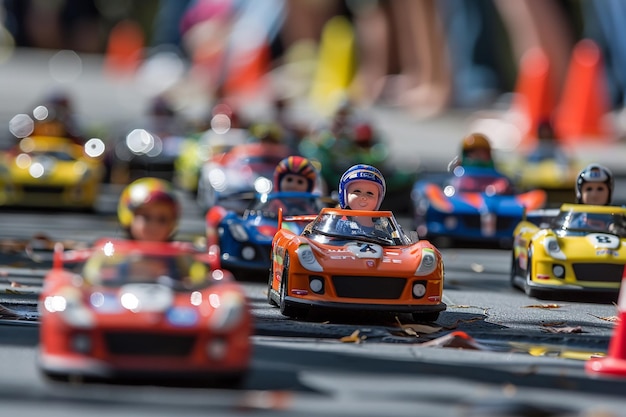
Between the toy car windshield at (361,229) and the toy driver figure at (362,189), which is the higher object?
the toy driver figure at (362,189)

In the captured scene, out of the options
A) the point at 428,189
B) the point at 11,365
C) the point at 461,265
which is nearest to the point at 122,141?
the point at 428,189

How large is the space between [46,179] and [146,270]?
13.3 metres

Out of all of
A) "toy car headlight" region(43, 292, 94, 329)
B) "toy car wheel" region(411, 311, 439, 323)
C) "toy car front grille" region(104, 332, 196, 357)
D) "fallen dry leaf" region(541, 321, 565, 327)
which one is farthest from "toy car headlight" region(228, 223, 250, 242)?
"toy car front grille" region(104, 332, 196, 357)

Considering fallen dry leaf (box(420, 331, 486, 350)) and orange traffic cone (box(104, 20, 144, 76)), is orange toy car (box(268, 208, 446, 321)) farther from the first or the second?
orange traffic cone (box(104, 20, 144, 76))

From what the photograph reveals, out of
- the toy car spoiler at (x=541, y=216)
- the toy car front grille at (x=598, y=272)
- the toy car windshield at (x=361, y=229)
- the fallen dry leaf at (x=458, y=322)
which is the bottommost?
the fallen dry leaf at (x=458, y=322)

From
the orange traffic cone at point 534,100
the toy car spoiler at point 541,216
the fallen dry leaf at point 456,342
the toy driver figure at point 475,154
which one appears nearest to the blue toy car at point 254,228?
the toy car spoiler at point 541,216

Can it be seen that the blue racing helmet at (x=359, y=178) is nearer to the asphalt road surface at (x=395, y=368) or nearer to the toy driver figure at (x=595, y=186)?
the asphalt road surface at (x=395, y=368)

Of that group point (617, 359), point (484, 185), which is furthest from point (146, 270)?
point (484, 185)

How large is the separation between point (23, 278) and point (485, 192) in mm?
7816

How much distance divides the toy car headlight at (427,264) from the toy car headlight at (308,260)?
841 mm

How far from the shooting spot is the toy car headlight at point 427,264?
42.6ft

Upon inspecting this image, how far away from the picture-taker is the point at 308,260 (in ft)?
42.6

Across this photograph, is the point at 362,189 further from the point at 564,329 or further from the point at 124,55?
the point at 124,55

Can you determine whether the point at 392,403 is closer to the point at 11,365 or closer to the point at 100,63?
the point at 11,365
